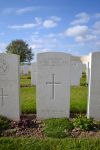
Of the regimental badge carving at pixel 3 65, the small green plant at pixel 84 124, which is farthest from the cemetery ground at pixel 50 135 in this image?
the regimental badge carving at pixel 3 65

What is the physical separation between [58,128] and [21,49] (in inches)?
1897

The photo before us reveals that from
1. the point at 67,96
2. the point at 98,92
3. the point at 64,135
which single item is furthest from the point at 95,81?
the point at 64,135

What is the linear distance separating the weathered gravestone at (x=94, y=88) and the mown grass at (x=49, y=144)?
2.05 m

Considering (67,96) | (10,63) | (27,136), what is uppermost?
(10,63)

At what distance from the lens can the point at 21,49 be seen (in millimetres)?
53719

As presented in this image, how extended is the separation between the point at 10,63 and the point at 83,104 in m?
3.42

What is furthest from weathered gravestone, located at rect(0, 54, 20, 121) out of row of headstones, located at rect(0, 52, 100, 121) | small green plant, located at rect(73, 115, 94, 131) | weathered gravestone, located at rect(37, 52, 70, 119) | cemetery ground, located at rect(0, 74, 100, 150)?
small green plant, located at rect(73, 115, 94, 131)

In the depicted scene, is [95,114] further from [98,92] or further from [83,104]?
[83,104]

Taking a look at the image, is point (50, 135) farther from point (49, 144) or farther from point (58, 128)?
point (49, 144)

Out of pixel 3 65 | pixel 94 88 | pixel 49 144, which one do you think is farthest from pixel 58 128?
pixel 3 65

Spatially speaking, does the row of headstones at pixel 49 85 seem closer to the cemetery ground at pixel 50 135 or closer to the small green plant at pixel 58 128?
the cemetery ground at pixel 50 135

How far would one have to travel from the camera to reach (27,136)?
20.0ft

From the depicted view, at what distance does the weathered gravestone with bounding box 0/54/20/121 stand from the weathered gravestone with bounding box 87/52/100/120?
212cm

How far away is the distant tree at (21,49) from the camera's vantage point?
53.1 meters
